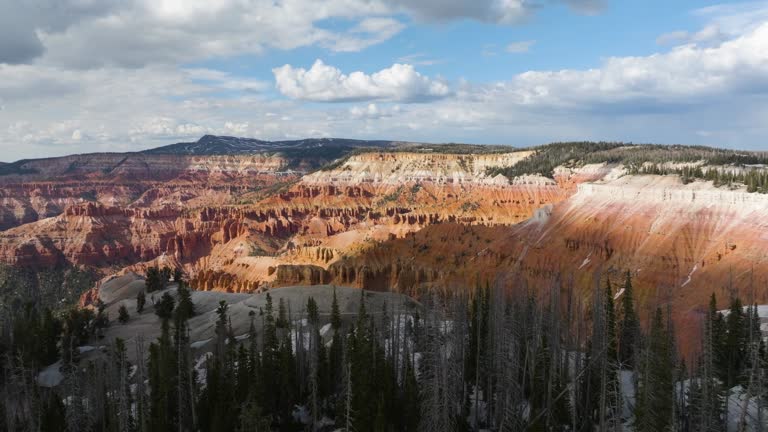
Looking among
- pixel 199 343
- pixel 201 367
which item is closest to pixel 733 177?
pixel 199 343

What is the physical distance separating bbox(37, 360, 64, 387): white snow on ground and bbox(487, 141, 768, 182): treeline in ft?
412

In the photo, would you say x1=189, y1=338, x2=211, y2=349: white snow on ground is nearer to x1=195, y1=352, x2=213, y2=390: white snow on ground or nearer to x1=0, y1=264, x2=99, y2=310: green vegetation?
x1=195, y1=352, x2=213, y2=390: white snow on ground

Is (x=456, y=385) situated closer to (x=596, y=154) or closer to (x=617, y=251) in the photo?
(x=617, y=251)

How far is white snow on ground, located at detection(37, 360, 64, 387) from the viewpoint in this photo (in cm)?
5744

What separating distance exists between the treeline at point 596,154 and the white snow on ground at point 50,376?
126 m

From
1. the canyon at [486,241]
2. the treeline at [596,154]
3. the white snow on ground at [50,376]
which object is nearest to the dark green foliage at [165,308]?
the white snow on ground at [50,376]

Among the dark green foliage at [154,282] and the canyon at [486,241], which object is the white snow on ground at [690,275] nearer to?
the canyon at [486,241]

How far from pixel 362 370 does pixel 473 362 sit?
635 inches

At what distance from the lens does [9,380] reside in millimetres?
56594

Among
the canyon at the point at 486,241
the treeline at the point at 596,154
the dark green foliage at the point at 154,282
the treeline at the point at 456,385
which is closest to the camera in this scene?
the treeline at the point at 456,385

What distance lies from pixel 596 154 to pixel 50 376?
151 meters

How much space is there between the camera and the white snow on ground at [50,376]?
57.4 m

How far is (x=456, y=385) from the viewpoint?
3781 cm

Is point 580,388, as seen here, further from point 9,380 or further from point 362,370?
point 9,380
